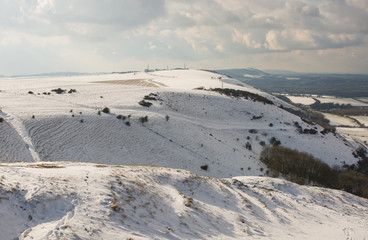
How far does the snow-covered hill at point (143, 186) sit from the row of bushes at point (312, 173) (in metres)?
3.51

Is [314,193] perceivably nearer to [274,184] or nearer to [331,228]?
[274,184]

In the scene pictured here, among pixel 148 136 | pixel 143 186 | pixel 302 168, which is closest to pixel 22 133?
pixel 148 136

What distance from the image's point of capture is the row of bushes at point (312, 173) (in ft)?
106

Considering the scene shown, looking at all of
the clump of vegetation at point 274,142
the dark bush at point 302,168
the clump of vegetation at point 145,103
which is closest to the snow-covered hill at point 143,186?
the dark bush at point 302,168

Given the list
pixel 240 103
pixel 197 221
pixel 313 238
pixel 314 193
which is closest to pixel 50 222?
pixel 197 221

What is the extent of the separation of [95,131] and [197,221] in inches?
914

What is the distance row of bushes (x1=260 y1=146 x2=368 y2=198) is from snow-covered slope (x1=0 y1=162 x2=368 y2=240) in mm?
15599

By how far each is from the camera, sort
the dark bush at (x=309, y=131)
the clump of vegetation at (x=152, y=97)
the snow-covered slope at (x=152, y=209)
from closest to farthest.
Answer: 1. the snow-covered slope at (x=152, y=209)
2. the dark bush at (x=309, y=131)
3. the clump of vegetation at (x=152, y=97)

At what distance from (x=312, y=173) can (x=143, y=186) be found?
1182 inches

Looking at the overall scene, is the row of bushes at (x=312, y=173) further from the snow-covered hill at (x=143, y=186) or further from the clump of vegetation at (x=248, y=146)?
the clump of vegetation at (x=248, y=146)

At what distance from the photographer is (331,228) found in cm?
1341

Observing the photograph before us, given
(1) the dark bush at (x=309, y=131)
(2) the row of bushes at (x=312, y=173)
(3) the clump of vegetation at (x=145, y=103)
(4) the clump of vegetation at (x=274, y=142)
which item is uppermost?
(3) the clump of vegetation at (x=145, y=103)

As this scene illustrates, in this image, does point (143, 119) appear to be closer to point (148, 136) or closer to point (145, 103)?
point (148, 136)

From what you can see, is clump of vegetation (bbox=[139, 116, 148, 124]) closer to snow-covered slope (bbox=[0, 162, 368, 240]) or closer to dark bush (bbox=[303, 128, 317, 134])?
snow-covered slope (bbox=[0, 162, 368, 240])
